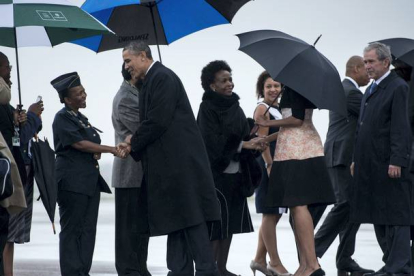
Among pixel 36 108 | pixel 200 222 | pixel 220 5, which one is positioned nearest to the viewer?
pixel 200 222

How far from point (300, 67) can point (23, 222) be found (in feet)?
8.22

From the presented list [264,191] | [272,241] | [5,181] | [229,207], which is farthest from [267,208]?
[5,181]

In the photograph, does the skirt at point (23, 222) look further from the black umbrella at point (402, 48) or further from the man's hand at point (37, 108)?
the black umbrella at point (402, 48)

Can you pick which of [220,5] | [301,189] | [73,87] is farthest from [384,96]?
[73,87]

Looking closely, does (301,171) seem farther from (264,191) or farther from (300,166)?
(264,191)

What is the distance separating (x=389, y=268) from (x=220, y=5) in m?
2.75

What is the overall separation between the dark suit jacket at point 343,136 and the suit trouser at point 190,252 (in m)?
2.58

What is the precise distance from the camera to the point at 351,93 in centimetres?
1003

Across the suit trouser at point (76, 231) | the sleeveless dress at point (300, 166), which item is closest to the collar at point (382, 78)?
the sleeveless dress at point (300, 166)

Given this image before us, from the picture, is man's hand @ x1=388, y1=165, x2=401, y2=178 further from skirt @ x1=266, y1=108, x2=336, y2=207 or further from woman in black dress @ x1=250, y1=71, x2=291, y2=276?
woman in black dress @ x1=250, y1=71, x2=291, y2=276

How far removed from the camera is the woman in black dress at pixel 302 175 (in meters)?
8.71

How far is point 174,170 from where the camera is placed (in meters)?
7.91

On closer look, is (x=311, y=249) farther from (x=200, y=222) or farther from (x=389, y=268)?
(x=200, y=222)

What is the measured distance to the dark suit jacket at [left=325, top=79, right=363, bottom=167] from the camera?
1014cm
